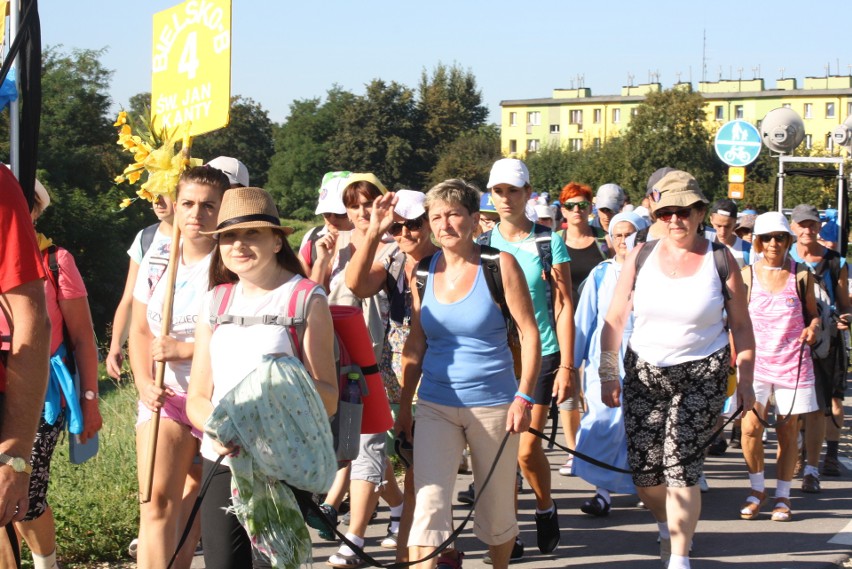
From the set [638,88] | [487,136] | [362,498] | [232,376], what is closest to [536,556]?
[362,498]

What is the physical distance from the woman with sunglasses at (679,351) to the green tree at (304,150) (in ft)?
306

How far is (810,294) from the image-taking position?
26.1ft

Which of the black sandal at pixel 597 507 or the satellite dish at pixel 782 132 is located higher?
the satellite dish at pixel 782 132

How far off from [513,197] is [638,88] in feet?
414

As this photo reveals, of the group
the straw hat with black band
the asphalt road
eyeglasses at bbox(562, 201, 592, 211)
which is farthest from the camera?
eyeglasses at bbox(562, 201, 592, 211)

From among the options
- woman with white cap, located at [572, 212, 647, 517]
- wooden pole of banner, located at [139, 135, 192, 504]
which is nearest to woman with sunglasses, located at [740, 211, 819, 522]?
woman with white cap, located at [572, 212, 647, 517]

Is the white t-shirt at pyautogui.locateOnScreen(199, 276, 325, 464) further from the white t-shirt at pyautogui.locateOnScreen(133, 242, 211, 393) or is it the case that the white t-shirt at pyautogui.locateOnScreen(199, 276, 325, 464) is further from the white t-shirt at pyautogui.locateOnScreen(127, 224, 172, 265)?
the white t-shirt at pyautogui.locateOnScreen(127, 224, 172, 265)

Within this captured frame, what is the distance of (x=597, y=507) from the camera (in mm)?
Result: 7285

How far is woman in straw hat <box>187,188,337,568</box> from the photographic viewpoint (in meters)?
4.19

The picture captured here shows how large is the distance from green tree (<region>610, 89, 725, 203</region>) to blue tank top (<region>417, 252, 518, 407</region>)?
229 feet

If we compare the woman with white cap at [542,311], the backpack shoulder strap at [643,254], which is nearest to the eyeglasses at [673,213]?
the backpack shoulder strap at [643,254]

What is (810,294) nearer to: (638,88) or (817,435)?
(817,435)

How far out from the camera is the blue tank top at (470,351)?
5.13 m

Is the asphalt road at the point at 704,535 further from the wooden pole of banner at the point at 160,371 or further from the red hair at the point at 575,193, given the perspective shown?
the red hair at the point at 575,193
